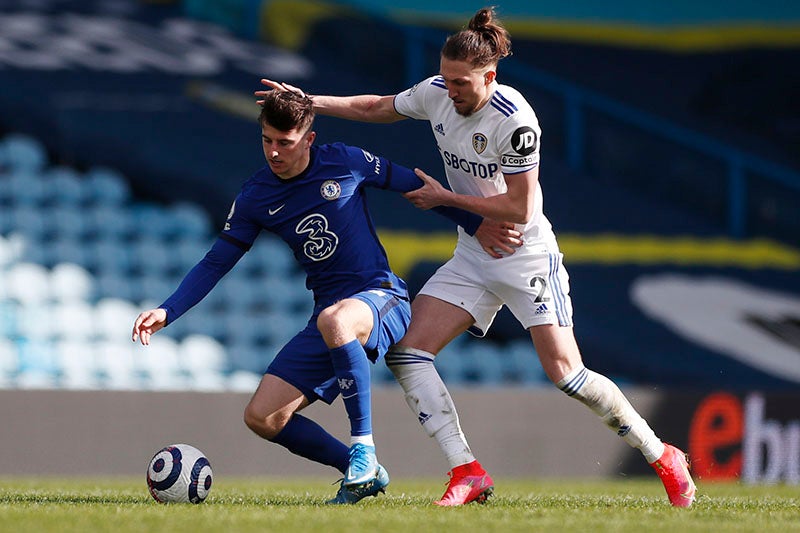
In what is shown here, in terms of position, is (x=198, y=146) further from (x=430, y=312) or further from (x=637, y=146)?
(x=430, y=312)

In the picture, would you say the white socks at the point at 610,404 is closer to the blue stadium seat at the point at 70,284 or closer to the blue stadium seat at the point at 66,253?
the blue stadium seat at the point at 70,284

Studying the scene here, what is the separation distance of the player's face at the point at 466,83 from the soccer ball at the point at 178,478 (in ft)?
6.07

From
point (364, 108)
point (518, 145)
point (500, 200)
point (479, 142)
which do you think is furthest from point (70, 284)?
point (518, 145)

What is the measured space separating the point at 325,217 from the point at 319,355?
587 mm

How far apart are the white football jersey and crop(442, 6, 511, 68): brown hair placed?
0.18 meters

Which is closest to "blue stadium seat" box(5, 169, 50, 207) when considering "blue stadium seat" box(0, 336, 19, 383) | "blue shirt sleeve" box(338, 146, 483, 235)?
"blue stadium seat" box(0, 336, 19, 383)

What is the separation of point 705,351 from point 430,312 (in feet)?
23.3

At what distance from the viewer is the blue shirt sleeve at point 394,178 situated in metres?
5.82

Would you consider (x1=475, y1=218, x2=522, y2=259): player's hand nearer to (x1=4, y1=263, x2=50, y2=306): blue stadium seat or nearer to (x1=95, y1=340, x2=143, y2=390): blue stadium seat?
(x1=95, y1=340, x2=143, y2=390): blue stadium seat

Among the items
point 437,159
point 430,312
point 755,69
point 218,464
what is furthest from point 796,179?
point 430,312

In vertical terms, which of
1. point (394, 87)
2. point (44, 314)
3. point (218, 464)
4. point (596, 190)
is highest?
point (394, 87)

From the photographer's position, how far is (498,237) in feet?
19.0

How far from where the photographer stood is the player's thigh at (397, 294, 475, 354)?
5.89 meters

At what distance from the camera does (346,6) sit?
607 inches
